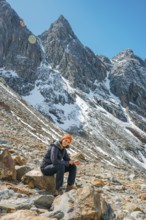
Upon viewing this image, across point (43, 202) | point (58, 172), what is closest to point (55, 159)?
point (58, 172)

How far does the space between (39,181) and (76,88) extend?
13305 cm

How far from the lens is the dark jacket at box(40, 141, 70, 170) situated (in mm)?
9453

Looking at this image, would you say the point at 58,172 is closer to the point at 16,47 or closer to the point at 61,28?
the point at 16,47

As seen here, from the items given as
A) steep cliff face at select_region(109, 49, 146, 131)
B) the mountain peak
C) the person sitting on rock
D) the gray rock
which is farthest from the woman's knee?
the mountain peak

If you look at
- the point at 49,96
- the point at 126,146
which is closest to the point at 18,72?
the point at 49,96

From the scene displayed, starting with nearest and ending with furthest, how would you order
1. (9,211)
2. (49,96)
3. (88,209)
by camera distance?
1. (9,211)
2. (88,209)
3. (49,96)

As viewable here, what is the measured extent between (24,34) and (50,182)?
146075mm

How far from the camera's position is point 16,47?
458 feet

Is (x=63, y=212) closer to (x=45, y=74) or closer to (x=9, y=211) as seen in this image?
(x=9, y=211)

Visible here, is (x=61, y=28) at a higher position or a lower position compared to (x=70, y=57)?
higher

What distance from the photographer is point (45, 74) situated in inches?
5246

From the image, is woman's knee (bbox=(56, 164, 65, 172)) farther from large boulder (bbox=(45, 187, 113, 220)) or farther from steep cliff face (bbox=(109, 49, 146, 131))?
steep cliff face (bbox=(109, 49, 146, 131))

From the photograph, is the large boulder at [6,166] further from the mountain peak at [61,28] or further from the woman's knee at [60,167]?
the mountain peak at [61,28]

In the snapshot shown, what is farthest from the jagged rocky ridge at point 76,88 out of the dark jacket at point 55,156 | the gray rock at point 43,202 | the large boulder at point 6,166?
the gray rock at point 43,202
